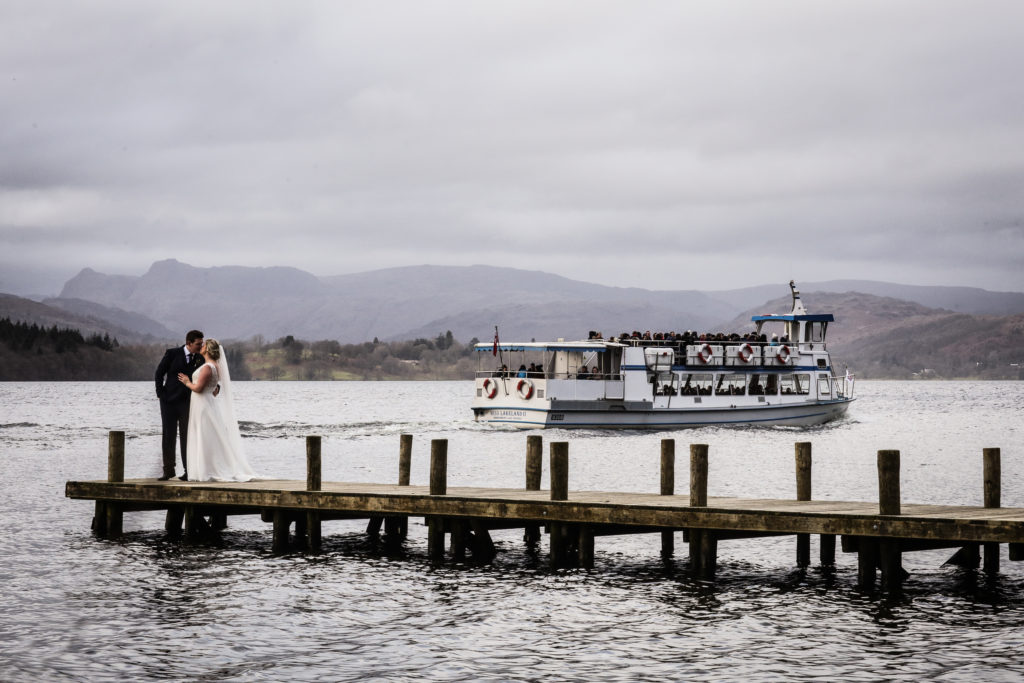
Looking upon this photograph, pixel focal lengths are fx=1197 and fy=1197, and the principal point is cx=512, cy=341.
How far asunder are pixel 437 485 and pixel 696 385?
43854mm

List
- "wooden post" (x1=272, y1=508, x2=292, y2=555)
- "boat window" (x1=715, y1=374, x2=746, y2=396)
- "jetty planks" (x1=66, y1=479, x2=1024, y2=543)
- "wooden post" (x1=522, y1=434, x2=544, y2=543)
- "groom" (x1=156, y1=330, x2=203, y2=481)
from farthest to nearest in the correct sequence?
1. "boat window" (x1=715, y1=374, x2=746, y2=396)
2. "wooden post" (x1=272, y1=508, x2=292, y2=555)
3. "wooden post" (x1=522, y1=434, x2=544, y2=543)
4. "groom" (x1=156, y1=330, x2=203, y2=481)
5. "jetty planks" (x1=66, y1=479, x2=1024, y2=543)

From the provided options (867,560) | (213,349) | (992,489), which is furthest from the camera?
(213,349)

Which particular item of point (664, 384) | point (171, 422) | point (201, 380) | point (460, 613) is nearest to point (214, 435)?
point (171, 422)

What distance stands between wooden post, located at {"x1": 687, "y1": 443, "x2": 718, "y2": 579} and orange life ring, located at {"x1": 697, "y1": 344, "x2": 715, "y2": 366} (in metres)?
42.7

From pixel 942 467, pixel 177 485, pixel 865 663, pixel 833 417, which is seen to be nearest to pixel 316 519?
pixel 177 485

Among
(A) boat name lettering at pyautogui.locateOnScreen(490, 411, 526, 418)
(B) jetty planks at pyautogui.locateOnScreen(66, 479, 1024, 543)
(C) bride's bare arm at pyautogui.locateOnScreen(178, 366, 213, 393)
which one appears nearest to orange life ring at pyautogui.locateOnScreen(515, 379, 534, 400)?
(A) boat name lettering at pyautogui.locateOnScreen(490, 411, 526, 418)

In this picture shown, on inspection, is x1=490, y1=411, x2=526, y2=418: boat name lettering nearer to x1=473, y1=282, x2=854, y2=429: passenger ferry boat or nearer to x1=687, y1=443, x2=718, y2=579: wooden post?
x1=473, y1=282, x2=854, y2=429: passenger ferry boat

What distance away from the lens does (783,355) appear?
215 feet

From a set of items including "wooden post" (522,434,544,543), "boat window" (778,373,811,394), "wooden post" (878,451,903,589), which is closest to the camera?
"wooden post" (878,451,903,589)

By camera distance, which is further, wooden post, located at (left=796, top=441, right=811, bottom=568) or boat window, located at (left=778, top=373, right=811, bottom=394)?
boat window, located at (left=778, top=373, right=811, bottom=394)

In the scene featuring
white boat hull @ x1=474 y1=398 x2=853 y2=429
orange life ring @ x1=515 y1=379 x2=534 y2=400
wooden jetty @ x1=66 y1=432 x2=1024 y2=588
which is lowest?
wooden jetty @ x1=66 y1=432 x2=1024 y2=588

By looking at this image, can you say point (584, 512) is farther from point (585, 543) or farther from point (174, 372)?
point (174, 372)

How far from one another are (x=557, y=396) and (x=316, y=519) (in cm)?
3882

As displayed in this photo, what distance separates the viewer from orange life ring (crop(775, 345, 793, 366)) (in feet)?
214
